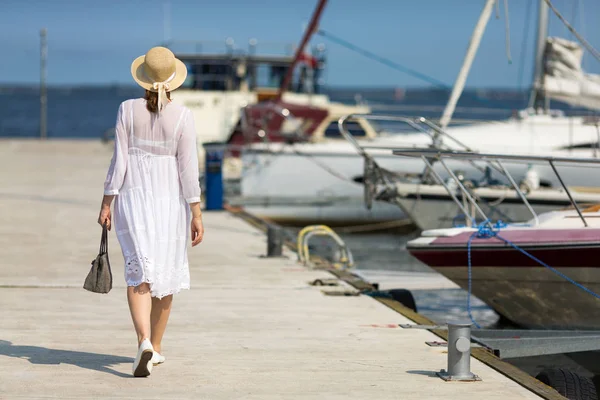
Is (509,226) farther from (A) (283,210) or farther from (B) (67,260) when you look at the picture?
(A) (283,210)

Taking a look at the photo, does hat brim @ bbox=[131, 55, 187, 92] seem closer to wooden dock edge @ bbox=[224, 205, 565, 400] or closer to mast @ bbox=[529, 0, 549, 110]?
wooden dock edge @ bbox=[224, 205, 565, 400]

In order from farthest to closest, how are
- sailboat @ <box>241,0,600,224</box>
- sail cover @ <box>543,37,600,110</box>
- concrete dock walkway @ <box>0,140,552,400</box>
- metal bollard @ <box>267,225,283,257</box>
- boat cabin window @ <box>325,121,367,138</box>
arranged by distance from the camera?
boat cabin window @ <box>325,121,367,138</box>, sail cover @ <box>543,37,600,110</box>, sailboat @ <box>241,0,600,224</box>, metal bollard @ <box>267,225,283,257</box>, concrete dock walkway @ <box>0,140,552,400</box>

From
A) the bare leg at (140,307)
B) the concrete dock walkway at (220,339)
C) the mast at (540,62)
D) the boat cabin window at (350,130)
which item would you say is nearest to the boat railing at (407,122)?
the concrete dock walkway at (220,339)

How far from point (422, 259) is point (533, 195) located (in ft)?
16.3

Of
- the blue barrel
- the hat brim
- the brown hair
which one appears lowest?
the blue barrel

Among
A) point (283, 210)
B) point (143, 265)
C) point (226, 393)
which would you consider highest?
point (143, 265)

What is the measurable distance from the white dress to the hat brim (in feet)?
0.35

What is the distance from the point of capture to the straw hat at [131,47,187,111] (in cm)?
639

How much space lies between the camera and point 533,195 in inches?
584

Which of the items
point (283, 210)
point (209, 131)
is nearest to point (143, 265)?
point (283, 210)

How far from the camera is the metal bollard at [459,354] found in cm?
643

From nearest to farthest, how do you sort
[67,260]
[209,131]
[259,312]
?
[259,312], [67,260], [209,131]

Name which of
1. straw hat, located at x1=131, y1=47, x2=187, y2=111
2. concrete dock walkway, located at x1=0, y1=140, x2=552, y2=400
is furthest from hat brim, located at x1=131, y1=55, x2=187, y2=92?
concrete dock walkway, located at x1=0, y1=140, x2=552, y2=400

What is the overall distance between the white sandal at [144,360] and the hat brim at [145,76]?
1.42 meters
